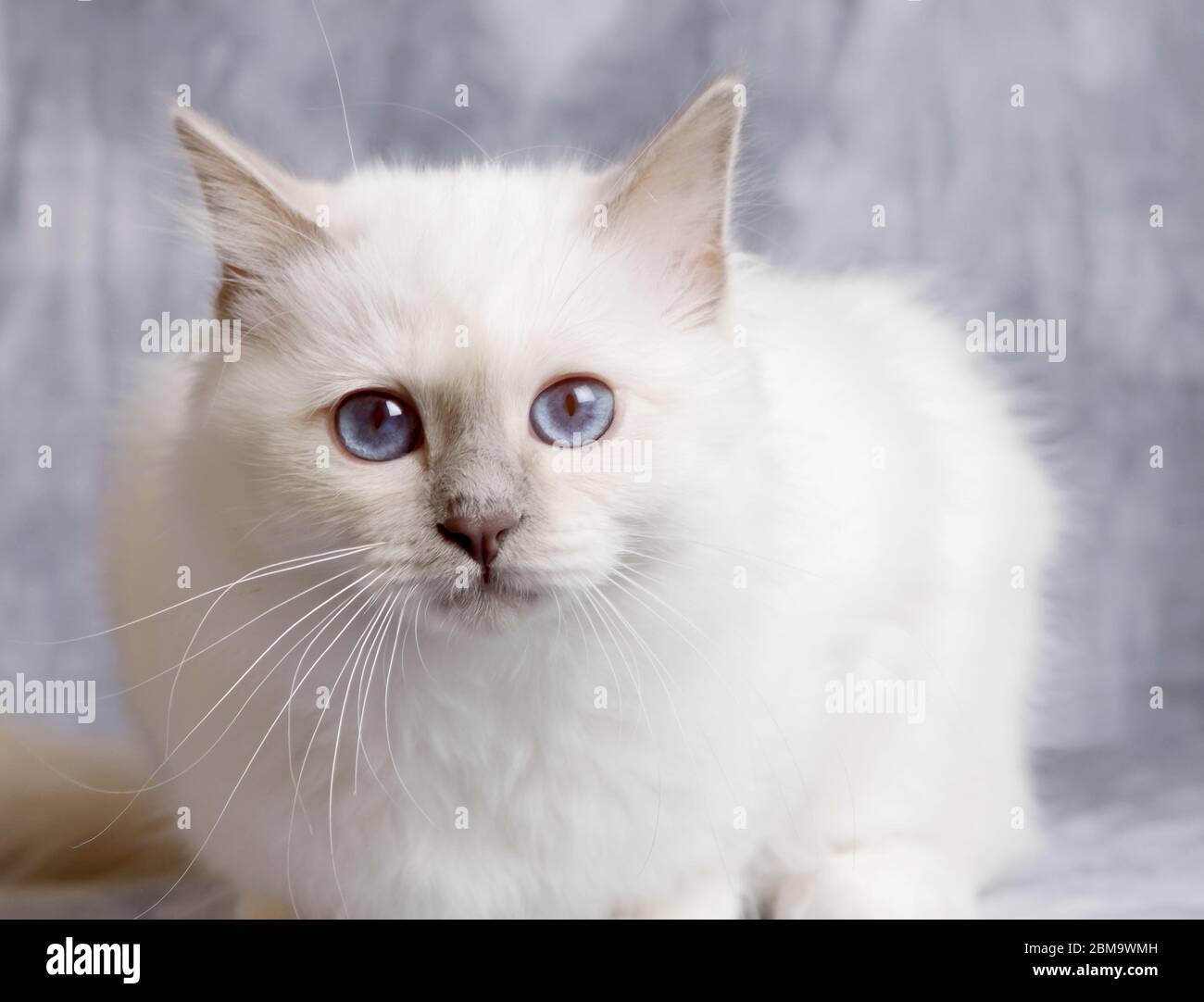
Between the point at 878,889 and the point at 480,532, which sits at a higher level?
the point at 480,532

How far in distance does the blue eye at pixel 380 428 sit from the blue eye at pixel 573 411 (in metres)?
0.22

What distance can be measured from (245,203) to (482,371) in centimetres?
62

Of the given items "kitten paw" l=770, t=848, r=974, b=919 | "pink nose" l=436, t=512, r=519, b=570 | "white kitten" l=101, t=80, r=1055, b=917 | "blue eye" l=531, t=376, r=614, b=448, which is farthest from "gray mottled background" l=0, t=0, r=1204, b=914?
"pink nose" l=436, t=512, r=519, b=570

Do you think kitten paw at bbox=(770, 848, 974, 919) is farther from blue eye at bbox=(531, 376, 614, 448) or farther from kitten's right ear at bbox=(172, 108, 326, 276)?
kitten's right ear at bbox=(172, 108, 326, 276)

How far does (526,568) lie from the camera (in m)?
2.75

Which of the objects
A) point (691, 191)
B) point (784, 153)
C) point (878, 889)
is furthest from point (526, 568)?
point (784, 153)

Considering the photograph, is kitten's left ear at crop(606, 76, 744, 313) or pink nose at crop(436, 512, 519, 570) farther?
kitten's left ear at crop(606, 76, 744, 313)

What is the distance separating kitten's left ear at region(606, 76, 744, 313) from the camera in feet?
9.70

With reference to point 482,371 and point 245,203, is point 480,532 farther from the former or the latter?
point 245,203

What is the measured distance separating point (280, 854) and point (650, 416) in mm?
1163

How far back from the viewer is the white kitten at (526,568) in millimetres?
2830

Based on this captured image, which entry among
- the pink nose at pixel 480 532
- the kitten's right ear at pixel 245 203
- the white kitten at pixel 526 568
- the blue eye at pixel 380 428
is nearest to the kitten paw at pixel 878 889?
the white kitten at pixel 526 568

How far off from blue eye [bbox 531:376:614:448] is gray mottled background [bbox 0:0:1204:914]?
175 centimetres

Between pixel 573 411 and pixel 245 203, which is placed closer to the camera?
pixel 573 411
